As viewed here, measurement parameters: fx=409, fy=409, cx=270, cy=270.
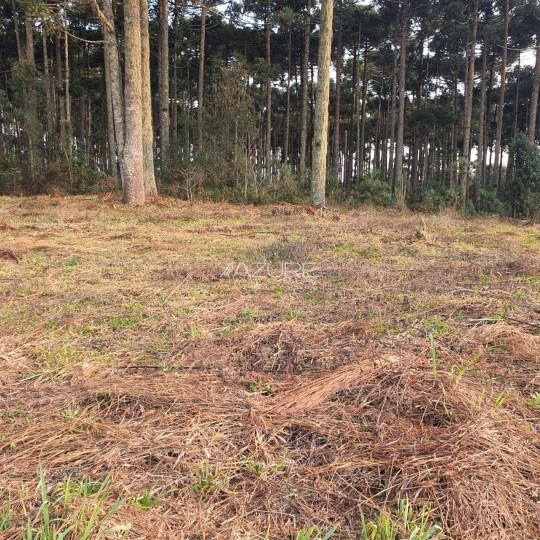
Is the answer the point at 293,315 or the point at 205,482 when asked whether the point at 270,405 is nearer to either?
the point at 205,482

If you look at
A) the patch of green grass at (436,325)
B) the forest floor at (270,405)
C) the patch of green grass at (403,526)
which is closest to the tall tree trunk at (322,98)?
the forest floor at (270,405)

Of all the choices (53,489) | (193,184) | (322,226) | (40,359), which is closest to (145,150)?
(193,184)

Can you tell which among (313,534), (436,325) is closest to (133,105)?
(436,325)

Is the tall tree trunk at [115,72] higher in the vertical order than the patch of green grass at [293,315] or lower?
higher

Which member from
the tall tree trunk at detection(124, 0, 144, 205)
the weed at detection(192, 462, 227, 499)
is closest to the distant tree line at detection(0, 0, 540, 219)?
the tall tree trunk at detection(124, 0, 144, 205)

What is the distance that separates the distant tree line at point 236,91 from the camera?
12594mm

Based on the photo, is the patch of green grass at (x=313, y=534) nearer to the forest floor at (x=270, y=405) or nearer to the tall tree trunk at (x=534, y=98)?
the forest floor at (x=270, y=405)

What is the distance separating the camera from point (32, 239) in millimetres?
6352

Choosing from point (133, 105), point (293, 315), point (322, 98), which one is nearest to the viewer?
point (293, 315)

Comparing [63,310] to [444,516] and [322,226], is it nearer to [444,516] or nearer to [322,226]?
[444,516]

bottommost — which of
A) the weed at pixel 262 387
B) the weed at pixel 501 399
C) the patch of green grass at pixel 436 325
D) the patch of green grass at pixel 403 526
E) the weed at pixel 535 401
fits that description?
the patch of green grass at pixel 403 526

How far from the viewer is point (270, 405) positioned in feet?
6.12

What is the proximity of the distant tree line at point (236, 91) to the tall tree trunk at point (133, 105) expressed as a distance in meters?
0.03

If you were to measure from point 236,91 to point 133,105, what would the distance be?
562 centimetres
